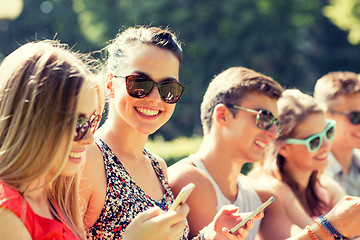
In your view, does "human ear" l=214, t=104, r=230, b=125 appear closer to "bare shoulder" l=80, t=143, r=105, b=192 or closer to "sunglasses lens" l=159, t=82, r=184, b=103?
"sunglasses lens" l=159, t=82, r=184, b=103

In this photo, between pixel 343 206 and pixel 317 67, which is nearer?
pixel 343 206

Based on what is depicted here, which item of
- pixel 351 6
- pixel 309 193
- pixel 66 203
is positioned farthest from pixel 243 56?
pixel 66 203

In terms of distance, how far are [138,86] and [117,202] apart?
60 cm

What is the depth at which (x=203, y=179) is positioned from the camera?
3529mm

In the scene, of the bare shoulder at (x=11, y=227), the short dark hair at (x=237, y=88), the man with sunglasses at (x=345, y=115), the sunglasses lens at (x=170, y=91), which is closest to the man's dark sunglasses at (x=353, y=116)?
the man with sunglasses at (x=345, y=115)

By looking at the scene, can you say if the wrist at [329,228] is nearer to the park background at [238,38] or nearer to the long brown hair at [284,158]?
the long brown hair at [284,158]

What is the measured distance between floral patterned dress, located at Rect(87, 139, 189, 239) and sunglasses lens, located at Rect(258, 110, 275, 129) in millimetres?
1178

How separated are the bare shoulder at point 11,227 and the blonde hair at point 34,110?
5.2 inches

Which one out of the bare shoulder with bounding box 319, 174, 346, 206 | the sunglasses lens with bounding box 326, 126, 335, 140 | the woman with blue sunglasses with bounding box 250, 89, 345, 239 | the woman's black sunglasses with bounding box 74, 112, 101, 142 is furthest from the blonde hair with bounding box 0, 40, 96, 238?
the bare shoulder with bounding box 319, 174, 346, 206

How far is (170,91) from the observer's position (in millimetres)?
2924

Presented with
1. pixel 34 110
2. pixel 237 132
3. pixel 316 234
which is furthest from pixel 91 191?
pixel 237 132

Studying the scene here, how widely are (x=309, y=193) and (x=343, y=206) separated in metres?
1.35

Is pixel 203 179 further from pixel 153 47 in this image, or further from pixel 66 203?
pixel 66 203

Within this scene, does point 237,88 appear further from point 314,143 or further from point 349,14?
point 349,14
